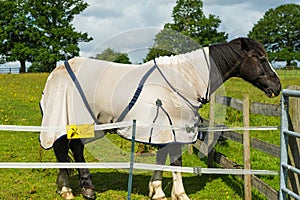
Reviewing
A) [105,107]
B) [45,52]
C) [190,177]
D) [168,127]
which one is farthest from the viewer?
[45,52]

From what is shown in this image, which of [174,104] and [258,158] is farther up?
[174,104]

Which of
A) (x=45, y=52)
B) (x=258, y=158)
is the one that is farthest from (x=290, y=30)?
(x=258, y=158)

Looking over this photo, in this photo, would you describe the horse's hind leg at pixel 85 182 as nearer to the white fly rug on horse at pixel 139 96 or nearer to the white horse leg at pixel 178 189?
the white fly rug on horse at pixel 139 96

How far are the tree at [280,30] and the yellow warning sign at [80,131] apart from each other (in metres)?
70.1

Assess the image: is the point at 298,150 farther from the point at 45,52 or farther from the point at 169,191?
the point at 45,52

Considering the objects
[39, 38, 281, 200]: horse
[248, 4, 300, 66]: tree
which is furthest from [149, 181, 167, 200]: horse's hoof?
[248, 4, 300, 66]: tree

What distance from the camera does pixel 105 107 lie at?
5.40 metres

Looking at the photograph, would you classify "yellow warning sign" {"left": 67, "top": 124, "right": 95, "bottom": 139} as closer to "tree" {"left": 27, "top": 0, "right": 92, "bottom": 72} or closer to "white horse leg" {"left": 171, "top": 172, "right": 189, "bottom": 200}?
"white horse leg" {"left": 171, "top": 172, "right": 189, "bottom": 200}

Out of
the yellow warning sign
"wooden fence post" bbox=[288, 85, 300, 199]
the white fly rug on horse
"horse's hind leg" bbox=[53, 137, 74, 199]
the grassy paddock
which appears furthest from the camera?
the grassy paddock

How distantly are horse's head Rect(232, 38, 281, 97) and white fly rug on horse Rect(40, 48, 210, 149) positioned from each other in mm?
529

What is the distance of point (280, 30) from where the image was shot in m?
74.7

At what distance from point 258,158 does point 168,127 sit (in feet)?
11.8

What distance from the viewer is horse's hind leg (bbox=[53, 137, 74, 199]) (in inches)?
224

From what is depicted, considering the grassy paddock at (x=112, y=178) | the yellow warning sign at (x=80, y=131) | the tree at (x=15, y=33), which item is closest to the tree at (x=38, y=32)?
the tree at (x=15, y=33)
